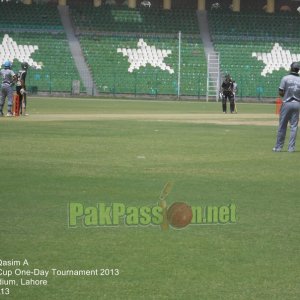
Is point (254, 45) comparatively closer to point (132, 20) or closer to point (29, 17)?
point (132, 20)

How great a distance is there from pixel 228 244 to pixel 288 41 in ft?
226

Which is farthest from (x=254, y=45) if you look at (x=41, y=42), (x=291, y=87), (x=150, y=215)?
(x=150, y=215)

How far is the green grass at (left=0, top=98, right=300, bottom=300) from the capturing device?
28.3 feet

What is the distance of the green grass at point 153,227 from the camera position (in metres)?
8.62

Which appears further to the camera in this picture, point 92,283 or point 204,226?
point 204,226

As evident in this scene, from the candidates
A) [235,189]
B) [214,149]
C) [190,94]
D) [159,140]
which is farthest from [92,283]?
[190,94]

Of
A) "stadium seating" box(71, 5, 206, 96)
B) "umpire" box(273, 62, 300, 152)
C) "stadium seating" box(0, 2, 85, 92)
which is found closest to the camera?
"umpire" box(273, 62, 300, 152)

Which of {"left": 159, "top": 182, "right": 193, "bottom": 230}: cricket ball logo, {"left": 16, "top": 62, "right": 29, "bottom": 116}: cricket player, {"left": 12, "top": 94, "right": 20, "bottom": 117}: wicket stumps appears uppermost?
{"left": 159, "top": 182, "right": 193, "bottom": 230}: cricket ball logo

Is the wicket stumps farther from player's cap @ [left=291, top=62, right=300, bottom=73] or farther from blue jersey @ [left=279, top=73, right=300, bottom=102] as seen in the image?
player's cap @ [left=291, top=62, right=300, bottom=73]

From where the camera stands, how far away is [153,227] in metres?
11.3

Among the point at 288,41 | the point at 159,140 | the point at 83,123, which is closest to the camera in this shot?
the point at 159,140

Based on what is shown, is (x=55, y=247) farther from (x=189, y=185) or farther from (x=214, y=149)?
(x=214, y=149)

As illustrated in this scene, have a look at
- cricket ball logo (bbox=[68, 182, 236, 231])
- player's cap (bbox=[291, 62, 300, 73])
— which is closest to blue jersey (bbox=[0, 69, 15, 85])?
player's cap (bbox=[291, 62, 300, 73])

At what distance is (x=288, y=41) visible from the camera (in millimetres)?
78188
